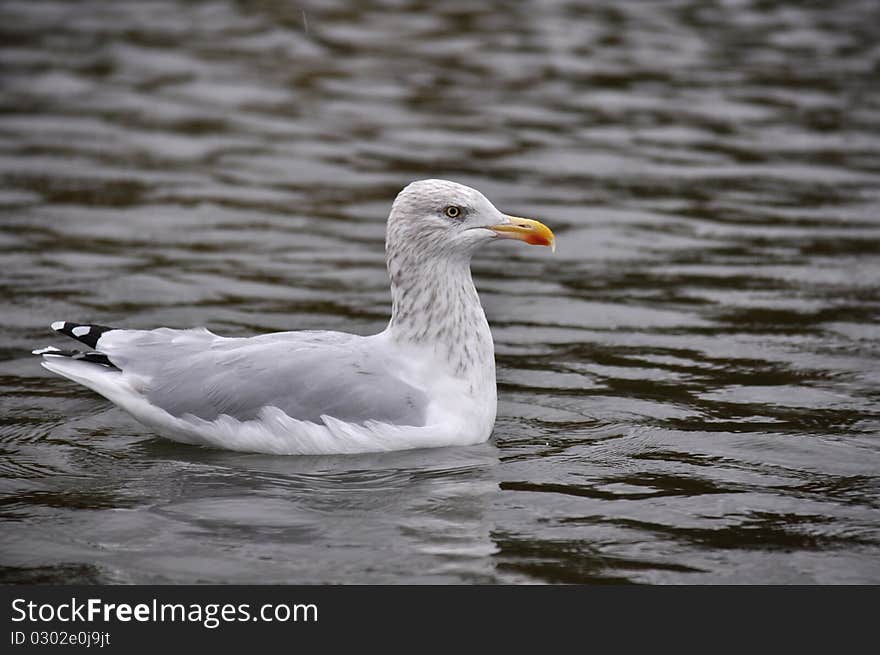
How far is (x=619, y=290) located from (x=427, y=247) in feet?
10.4

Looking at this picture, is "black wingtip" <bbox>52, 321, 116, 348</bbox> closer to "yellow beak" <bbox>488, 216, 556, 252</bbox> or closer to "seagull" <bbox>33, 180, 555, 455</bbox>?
"seagull" <bbox>33, 180, 555, 455</bbox>

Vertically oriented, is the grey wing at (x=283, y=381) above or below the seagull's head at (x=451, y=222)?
below

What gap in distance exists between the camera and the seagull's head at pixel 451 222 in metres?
7.05

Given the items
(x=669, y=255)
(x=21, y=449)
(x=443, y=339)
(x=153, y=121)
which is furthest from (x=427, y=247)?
(x=153, y=121)

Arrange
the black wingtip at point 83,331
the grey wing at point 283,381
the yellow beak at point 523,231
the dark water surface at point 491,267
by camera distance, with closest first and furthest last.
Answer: the dark water surface at point 491,267 → the grey wing at point 283,381 → the yellow beak at point 523,231 → the black wingtip at point 83,331

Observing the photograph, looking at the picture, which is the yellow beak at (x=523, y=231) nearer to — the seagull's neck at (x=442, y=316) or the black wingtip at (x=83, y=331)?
the seagull's neck at (x=442, y=316)

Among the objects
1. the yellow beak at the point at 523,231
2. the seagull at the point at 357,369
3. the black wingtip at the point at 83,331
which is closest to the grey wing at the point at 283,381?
the seagull at the point at 357,369

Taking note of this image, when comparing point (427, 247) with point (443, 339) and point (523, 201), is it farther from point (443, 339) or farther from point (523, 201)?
point (523, 201)

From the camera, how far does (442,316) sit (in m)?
7.12

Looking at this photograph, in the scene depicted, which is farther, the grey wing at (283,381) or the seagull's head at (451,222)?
the seagull's head at (451,222)

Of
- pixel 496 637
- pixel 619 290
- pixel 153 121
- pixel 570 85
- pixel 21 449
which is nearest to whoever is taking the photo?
pixel 496 637

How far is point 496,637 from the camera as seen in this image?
5.27 metres

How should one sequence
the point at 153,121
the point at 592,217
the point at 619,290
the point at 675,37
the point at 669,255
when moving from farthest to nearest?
the point at 675,37 → the point at 153,121 → the point at 592,217 → the point at 669,255 → the point at 619,290

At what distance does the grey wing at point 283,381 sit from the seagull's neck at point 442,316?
0.22m
